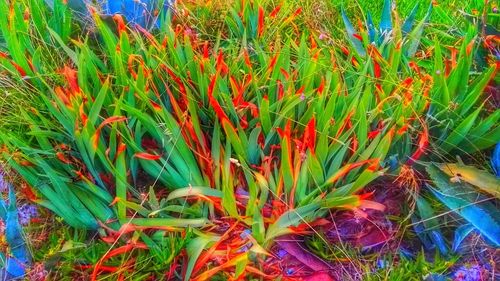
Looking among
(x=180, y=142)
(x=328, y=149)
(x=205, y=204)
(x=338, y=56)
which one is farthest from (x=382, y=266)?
(x=338, y=56)

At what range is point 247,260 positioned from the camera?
76.5 inches

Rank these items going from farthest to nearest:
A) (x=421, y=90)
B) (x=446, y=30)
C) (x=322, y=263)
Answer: (x=446, y=30) < (x=421, y=90) < (x=322, y=263)

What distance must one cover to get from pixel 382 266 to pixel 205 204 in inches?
22.6

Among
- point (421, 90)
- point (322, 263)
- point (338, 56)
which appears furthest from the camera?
point (338, 56)

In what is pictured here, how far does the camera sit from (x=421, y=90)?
2.25m

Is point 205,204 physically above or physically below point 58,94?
below

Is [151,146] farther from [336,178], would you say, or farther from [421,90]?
[421,90]

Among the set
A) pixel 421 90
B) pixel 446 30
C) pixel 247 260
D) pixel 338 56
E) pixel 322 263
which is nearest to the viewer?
pixel 247 260

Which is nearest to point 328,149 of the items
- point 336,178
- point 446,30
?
point 336,178

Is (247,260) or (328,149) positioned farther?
(328,149)

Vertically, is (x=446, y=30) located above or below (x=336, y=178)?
above

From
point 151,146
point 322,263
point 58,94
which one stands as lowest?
point 322,263

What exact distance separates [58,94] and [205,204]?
600mm

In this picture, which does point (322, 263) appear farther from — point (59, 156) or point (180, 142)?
point (59, 156)
